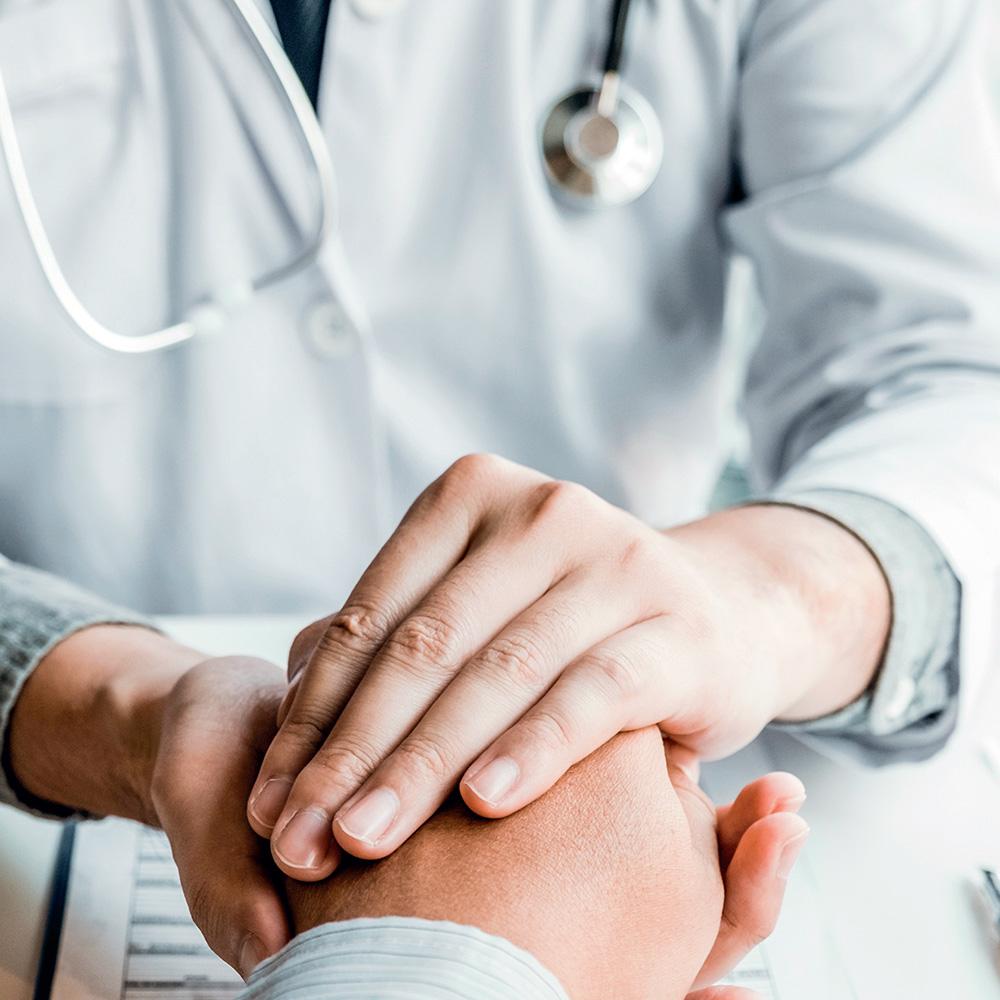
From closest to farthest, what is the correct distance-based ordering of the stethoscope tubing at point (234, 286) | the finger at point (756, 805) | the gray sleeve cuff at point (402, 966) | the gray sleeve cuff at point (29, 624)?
1. the gray sleeve cuff at point (402, 966)
2. the finger at point (756, 805)
3. the gray sleeve cuff at point (29, 624)
4. the stethoscope tubing at point (234, 286)

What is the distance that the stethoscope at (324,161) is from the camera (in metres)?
0.67

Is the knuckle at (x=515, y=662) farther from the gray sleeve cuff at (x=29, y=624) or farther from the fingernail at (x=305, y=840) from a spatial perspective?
the gray sleeve cuff at (x=29, y=624)

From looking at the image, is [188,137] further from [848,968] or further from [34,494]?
[848,968]

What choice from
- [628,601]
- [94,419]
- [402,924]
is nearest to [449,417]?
[94,419]

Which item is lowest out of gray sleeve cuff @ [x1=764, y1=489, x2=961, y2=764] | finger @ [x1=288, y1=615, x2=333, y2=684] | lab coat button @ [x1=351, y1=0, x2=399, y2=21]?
gray sleeve cuff @ [x1=764, y1=489, x2=961, y2=764]

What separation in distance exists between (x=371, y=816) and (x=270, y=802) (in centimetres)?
4

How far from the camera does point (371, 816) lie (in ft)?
1.23

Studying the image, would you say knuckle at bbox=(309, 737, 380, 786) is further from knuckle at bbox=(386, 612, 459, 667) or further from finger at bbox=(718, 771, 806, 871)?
finger at bbox=(718, 771, 806, 871)

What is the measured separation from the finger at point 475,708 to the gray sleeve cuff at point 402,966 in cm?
3

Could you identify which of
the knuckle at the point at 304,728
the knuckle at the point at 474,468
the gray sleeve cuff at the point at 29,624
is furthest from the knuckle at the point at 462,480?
the gray sleeve cuff at the point at 29,624

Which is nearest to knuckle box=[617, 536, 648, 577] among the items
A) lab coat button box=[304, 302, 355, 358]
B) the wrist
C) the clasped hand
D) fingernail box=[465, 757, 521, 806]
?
the clasped hand

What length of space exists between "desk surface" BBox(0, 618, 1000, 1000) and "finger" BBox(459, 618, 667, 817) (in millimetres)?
153

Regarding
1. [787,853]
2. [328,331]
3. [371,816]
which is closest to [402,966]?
[371,816]

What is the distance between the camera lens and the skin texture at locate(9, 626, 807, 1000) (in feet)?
1.23
